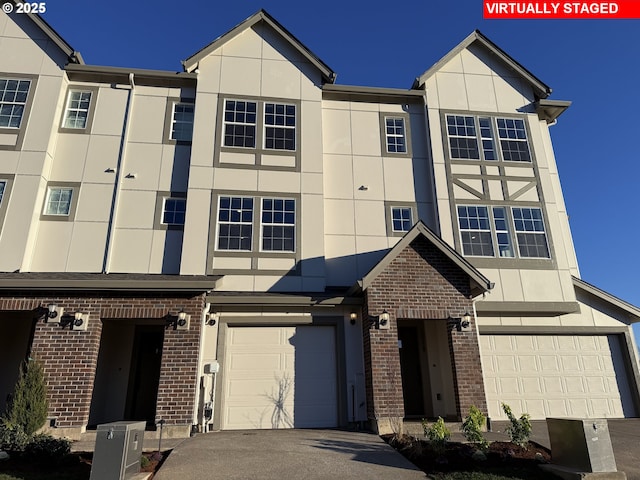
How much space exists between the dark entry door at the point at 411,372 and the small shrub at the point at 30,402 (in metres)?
8.76

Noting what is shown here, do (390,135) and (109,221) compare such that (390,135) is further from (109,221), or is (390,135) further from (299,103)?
(109,221)

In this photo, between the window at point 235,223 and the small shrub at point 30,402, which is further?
the window at point 235,223

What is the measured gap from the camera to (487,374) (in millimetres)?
12414

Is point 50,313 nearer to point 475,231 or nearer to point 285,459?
point 285,459

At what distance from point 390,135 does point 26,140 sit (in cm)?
1128

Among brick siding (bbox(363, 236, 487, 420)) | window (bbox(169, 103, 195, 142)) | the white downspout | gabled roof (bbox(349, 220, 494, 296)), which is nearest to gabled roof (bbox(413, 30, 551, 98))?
gabled roof (bbox(349, 220, 494, 296))

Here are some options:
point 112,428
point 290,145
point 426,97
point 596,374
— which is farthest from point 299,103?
point 596,374

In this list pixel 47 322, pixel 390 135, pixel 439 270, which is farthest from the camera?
pixel 390 135

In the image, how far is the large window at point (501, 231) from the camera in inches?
535

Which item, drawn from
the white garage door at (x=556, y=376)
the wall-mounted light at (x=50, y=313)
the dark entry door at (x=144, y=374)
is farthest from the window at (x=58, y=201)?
the white garage door at (x=556, y=376)

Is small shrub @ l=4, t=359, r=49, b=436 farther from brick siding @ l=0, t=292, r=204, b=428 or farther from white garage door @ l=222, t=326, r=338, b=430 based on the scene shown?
white garage door @ l=222, t=326, r=338, b=430

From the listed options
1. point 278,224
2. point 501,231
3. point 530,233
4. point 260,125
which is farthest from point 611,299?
point 260,125

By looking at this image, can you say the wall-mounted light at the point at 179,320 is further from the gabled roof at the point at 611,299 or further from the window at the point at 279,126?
the gabled roof at the point at 611,299

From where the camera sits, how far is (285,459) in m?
7.41
